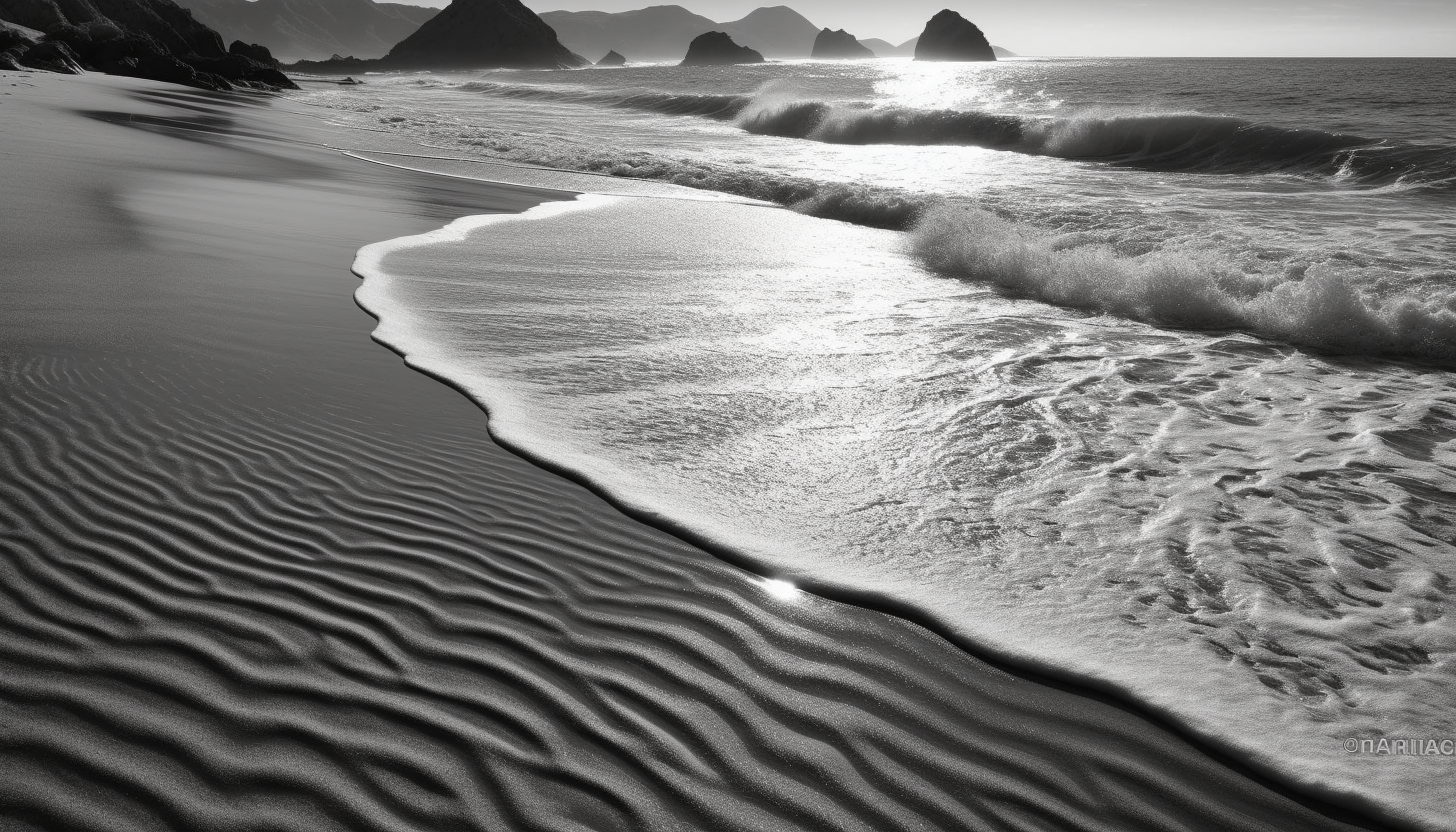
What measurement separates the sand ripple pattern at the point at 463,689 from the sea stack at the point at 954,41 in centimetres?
14178

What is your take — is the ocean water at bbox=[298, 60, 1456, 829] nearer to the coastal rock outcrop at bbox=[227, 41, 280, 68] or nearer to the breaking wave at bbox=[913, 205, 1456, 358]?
the breaking wave at bbox=[913, 205, 1456, 358]

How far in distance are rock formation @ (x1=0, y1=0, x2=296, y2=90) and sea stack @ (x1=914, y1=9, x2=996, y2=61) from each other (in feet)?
355

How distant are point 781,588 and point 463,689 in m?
1.11

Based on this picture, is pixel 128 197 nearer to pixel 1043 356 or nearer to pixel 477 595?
pixel 477 595

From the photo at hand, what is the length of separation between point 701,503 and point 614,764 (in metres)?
1.46

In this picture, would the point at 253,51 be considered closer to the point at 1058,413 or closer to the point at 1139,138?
the point at 1139,138

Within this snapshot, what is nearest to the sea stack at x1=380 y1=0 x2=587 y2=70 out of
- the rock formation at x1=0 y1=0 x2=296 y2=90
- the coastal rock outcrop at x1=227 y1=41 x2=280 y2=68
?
the coastal rock outcrop at x1=227 y1=41 x2=280 y2=68

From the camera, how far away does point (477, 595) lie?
9.09 feet

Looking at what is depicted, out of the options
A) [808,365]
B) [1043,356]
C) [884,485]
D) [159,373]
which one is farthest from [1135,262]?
[159,373]

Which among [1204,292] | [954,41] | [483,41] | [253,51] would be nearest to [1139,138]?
[1204,292]

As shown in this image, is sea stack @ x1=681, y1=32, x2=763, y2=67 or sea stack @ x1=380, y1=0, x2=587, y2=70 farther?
sea stack @ x1=681, y1=32, x2=763, y2=67

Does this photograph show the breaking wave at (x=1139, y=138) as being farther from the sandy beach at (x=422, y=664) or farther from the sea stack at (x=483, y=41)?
the sea stack at (x=483, y=41)

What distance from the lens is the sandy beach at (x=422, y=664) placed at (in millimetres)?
2000

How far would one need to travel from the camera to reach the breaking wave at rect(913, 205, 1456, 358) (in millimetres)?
Answer: 6105
